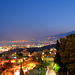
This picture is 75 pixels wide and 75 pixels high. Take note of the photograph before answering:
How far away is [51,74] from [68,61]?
190 cm

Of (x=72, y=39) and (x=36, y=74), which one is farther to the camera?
(x=36, y=74)

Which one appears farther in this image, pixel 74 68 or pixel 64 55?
pixel 64 55

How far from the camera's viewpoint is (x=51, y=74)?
758cm

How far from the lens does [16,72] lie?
12492 millimetres

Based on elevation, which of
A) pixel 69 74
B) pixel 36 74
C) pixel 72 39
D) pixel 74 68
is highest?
pixel 72 39

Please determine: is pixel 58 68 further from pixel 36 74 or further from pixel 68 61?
pixel 36 74

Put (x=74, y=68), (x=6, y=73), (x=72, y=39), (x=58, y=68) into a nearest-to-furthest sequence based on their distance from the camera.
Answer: (x=74, y=68)
(x=72, y=39)
(x=58, y=68)
(x=6, y=73)

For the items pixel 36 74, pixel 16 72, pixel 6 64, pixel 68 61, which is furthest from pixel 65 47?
pixel 6 64

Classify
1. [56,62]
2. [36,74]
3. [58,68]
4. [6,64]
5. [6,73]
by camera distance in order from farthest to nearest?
[6,64], [6,73], [36,74], [56,62], [58,68]

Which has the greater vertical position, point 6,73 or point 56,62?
point 56,62

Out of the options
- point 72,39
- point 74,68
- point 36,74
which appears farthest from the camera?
point 36,74

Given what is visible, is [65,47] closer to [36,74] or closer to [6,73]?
[36,74]

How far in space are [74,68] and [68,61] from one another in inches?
23.6

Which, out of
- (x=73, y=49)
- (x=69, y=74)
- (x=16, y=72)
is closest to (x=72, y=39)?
(x=73, y=49)
